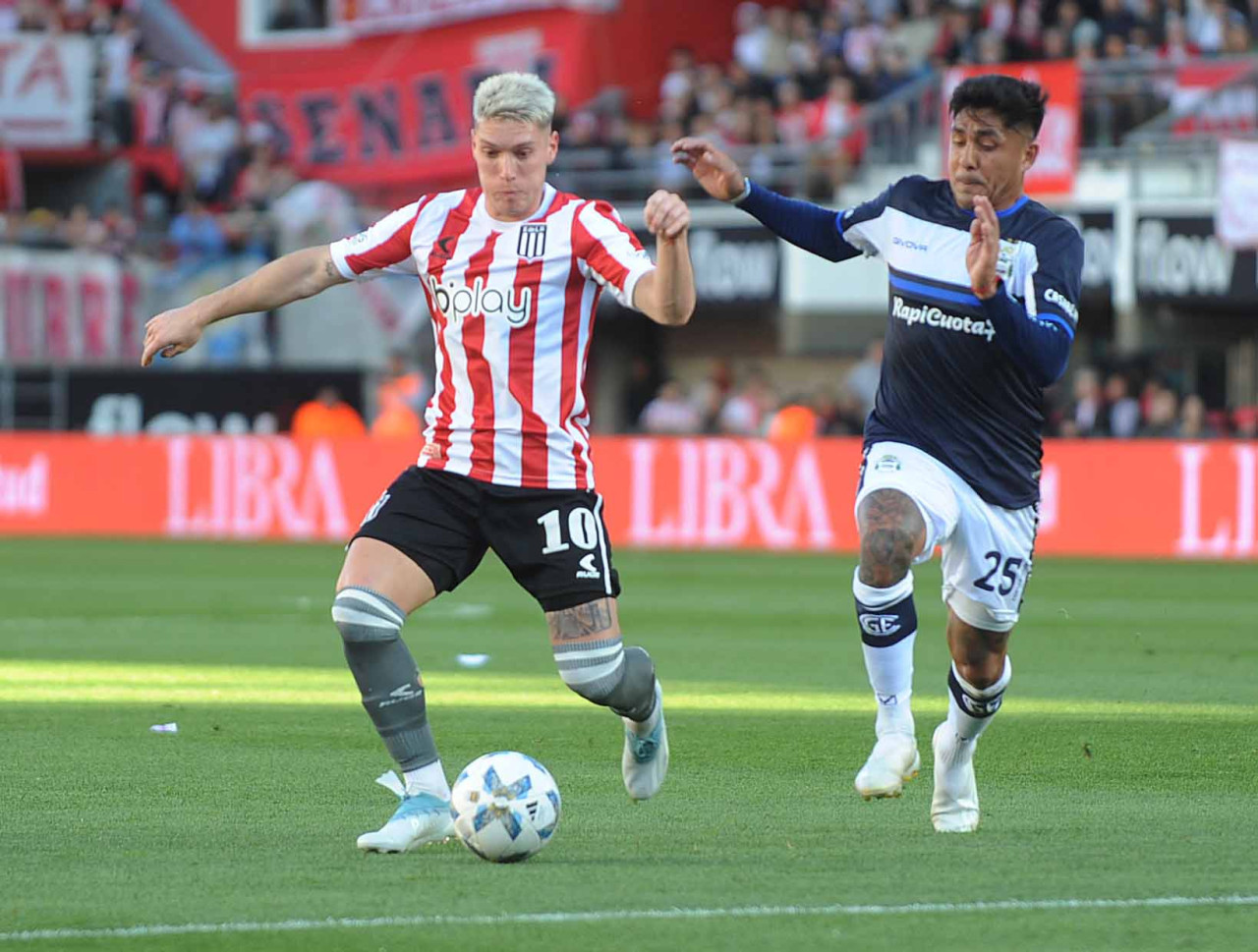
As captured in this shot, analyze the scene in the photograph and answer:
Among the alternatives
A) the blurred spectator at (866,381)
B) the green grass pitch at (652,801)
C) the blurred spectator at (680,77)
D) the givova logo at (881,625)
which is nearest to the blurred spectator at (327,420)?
the blurred spectator at (866,381)

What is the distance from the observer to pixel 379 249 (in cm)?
678

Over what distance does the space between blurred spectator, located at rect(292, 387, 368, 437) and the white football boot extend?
18.4 m

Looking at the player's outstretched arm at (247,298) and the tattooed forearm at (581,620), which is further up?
the player's outstretched arm at (247,298)

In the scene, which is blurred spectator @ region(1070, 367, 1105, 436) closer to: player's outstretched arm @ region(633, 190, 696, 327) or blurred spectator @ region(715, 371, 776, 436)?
blurred spectator @ region(715, 371, 776, 436)

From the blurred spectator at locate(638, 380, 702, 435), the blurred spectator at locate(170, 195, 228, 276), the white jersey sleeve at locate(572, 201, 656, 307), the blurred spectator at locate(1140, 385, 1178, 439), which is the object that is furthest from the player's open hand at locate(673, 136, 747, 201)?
the blurred spectator at locate(170, 195, 228, 276)

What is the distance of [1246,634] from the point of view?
46.6 feet

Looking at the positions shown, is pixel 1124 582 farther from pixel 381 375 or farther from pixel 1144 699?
pixel 381 375

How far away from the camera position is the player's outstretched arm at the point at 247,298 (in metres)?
6.55

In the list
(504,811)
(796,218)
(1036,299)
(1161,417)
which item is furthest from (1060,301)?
(1161,417)

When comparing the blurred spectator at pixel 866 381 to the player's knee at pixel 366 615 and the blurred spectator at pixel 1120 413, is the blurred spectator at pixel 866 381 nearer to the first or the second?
the blurred spectator at pixel 1120 413

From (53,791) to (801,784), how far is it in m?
2.43

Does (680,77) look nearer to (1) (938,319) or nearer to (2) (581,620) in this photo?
(1) (938,319)

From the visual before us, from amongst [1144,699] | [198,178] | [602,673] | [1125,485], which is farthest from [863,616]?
[198,178]

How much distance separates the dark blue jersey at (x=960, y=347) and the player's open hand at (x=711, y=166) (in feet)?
1.50
